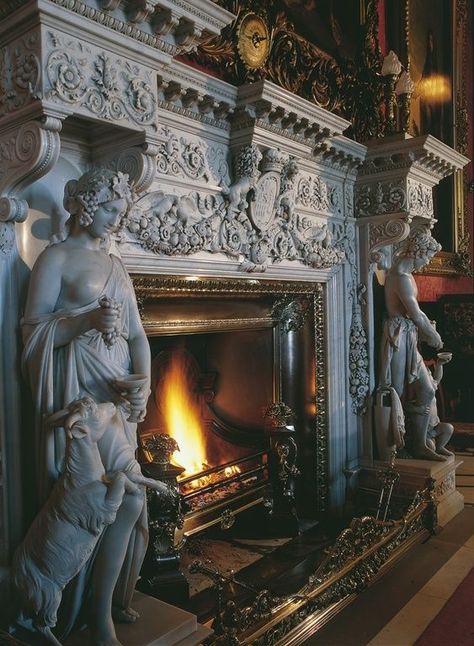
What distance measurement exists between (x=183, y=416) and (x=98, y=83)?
9.46 ft

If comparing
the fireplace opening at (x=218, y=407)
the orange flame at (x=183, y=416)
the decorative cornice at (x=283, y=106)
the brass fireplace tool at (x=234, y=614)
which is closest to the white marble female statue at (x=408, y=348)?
the fireplace opening at (x=218, y=407)

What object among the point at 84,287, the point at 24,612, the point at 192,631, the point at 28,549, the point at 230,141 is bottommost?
the point at 192,631

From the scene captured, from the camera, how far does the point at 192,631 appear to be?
2.45 m

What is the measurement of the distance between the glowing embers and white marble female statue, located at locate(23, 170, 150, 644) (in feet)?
6.43

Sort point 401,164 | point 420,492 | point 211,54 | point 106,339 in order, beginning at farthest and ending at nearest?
point 401,164 → point 420,492 → point 211,54 → point 106,339

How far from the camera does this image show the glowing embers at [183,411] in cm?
446

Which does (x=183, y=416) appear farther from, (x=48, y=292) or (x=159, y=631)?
(x=48, y=292)

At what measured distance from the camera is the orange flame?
4480mm

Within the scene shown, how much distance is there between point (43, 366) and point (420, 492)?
334cm

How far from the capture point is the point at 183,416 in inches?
183

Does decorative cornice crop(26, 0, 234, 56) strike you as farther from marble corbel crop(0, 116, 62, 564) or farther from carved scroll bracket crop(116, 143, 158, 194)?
marble corbel crop(0, 116, 62, 564)

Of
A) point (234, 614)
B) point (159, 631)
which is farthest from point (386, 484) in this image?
point (159, 631)

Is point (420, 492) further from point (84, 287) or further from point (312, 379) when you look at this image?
point (84, 287)

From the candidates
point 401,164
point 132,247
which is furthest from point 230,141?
point 401,164
